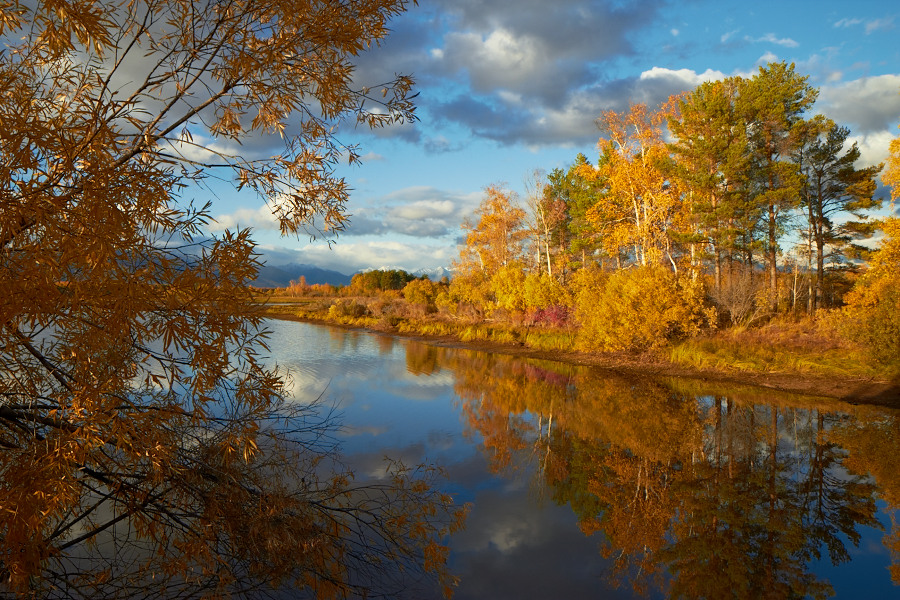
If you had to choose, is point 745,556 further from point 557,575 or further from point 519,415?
point 519,415

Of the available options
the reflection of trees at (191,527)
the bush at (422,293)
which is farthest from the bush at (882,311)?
the bush at (422,293)

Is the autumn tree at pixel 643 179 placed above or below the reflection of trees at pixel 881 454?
above

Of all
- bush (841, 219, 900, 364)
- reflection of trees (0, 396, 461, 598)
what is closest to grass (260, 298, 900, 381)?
bush (841, 219, 900, 364)

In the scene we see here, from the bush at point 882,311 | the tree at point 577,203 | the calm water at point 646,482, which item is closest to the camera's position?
the calm water at point 646,482

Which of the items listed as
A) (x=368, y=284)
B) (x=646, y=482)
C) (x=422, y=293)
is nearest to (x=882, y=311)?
(x=646, y=482)

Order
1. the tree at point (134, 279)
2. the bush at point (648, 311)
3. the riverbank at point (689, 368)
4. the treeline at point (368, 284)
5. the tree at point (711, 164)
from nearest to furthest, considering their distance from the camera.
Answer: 1. the tree at point (134, 279)
2. the riverbank at point (689, 368)
3. the bush at point (648, 311)
4. the tree at point (711, 164)
5. the treeline at point (368, 284)

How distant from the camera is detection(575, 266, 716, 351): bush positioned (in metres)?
17.6

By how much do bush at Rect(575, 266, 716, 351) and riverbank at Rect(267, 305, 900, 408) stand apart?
734 mm

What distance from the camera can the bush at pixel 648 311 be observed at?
17.6 metres

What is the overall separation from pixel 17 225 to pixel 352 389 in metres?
12.6

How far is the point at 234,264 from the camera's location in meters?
2.78

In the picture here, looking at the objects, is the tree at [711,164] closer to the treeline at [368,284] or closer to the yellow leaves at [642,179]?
the yellow leaves at [642,179]

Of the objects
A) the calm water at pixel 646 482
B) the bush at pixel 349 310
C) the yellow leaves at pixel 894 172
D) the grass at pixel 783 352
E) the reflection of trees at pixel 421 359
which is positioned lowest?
the calm water at pixel 646 482

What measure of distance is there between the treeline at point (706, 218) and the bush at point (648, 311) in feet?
0.15
